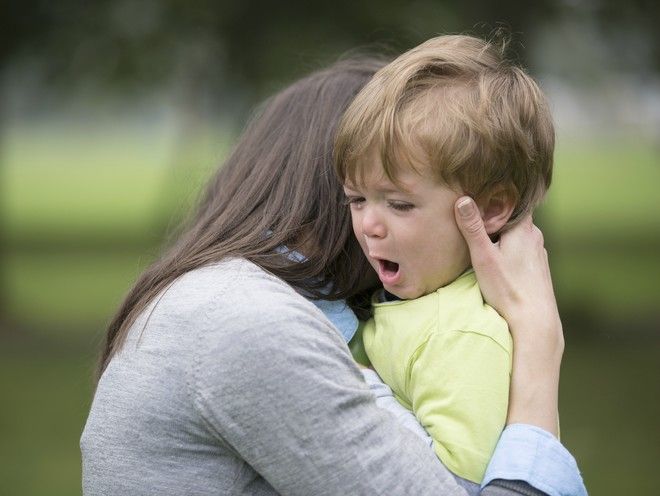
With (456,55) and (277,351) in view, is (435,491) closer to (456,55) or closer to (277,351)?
(277,351)

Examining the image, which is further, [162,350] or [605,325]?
[605,325]

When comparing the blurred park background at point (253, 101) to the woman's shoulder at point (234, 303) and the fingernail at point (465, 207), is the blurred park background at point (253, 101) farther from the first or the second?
the woman's shoulder at point (234, 303)

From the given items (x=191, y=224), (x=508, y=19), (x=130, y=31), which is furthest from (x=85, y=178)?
(x=191, y=224)

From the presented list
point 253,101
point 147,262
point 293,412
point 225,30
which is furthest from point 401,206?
point 225,30

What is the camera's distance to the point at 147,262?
3139 mm

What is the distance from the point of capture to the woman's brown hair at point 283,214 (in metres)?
2.31

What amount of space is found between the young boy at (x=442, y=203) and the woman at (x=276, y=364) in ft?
0.20

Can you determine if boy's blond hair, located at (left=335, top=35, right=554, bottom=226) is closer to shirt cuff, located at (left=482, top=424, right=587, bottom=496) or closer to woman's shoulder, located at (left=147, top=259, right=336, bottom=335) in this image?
woman's shoulder, located at (left=147, top=259, right=336, bottom=335)

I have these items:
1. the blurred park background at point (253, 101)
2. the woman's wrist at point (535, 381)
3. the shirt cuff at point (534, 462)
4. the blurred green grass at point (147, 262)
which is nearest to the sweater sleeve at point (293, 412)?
the shirt cuff at point (534, 462)

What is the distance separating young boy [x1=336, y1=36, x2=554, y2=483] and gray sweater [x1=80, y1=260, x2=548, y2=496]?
0.16m

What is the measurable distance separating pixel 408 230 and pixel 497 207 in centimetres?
25

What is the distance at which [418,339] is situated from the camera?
2244 millimetres

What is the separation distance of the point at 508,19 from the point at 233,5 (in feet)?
10.4

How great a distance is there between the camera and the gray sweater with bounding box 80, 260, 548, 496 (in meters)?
1.95
